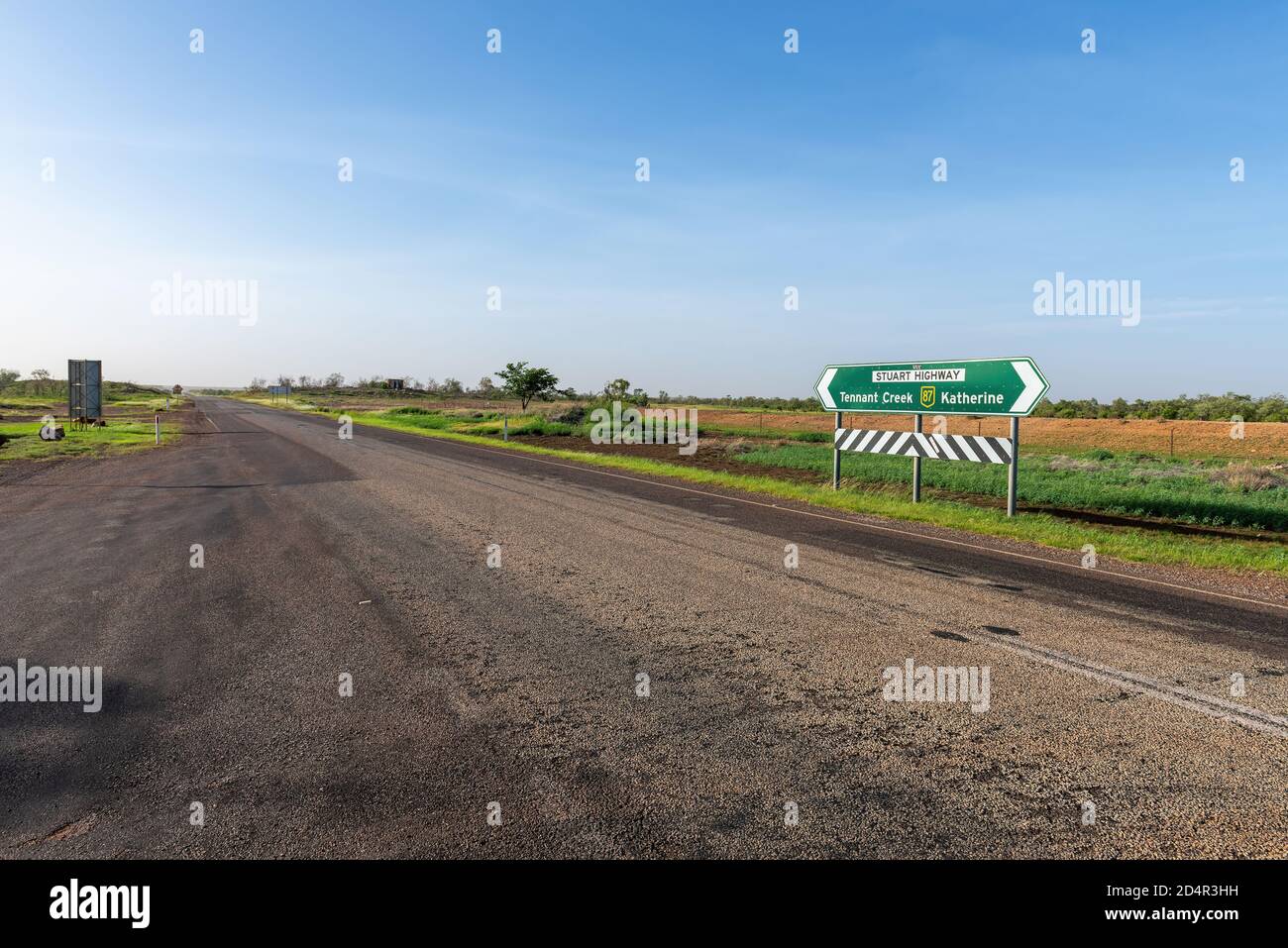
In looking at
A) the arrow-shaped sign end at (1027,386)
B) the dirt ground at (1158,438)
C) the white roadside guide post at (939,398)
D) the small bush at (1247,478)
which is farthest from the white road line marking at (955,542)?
the dirt ground at (1158,438)

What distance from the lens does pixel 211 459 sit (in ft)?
76.4

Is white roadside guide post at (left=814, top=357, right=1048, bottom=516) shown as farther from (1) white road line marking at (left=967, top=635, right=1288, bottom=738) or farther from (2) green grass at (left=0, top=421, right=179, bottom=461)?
(2) green grass at (left=0, top=421, right=179, bottom=461)

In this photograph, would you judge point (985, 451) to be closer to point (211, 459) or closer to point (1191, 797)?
point (1191, 797)

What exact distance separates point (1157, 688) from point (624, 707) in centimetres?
367

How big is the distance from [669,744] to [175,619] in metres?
5.08

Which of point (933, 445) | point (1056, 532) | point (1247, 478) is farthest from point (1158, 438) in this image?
point (1056, 532)

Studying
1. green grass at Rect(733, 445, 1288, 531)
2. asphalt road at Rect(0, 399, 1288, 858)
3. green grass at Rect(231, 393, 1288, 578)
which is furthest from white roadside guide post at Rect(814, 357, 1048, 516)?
asphalt road at Rect(0, 399, 1288, 858)

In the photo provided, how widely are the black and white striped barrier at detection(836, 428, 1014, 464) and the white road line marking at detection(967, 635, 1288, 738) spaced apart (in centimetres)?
890

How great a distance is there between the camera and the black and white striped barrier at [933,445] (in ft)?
46.5

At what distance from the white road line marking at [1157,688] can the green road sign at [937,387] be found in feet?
30.2

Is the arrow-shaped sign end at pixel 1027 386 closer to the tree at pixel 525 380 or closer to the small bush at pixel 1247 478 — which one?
the small bush at pixel 1247 478

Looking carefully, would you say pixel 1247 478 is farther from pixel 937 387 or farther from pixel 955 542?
pixel 955 542

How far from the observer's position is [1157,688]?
4.94m
